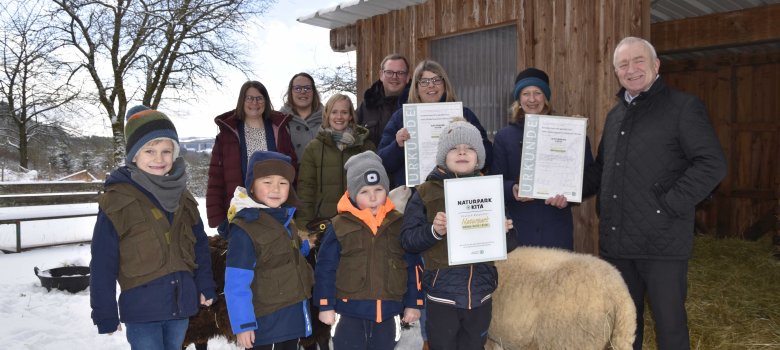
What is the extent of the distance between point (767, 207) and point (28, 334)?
11370 millimetres

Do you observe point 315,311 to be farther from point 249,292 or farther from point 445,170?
point 445,170

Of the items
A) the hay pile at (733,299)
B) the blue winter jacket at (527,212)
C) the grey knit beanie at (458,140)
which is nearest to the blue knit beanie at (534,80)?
the blue winter jacket at (527,212)

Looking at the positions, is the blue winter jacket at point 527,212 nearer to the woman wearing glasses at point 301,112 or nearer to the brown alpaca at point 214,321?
the woman wearing glasses at point 301,112

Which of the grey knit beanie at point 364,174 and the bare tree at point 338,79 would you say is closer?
the grey knit beanie at point 364,174

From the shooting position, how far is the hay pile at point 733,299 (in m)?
4.29

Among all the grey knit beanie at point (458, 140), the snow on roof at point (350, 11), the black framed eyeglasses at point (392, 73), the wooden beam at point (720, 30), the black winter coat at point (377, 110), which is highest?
the snow on roof at point (350, 11)

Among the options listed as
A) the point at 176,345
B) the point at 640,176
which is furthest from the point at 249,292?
the point at 640,176

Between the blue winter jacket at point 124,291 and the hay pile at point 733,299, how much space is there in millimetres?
3510

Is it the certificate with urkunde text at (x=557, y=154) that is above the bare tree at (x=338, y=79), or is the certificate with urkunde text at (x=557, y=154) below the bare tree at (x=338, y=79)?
below

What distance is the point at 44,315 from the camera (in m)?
5.63

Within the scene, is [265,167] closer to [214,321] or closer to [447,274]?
[447,274]

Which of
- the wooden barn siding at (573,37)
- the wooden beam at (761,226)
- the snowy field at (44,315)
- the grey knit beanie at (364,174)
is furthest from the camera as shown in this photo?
the wooden beam at (761,226)

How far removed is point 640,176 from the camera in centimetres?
292

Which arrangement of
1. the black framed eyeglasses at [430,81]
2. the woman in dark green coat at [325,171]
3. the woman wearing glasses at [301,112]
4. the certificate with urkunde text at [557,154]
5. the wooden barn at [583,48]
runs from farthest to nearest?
the wooden barn at [583,48] < the woman wearing glasses at [301,112] < the woman in dark green coat at [325,171] < the black framed eyeglasses at [430,81] < the certificate with urkunde text at [557,154]
